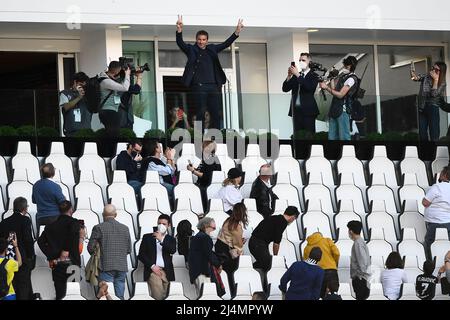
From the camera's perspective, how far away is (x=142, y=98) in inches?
1040

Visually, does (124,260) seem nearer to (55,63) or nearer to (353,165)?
(353,165)

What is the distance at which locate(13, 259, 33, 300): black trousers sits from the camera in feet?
71.6

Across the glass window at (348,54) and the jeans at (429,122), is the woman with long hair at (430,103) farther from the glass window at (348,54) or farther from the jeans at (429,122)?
the glass window at (348,54)

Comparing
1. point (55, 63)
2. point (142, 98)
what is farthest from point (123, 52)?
point (142, 98)

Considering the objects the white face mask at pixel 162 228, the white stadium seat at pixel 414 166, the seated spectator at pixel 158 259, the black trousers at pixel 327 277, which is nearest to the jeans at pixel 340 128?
the white stadium seat at pixel 414 166

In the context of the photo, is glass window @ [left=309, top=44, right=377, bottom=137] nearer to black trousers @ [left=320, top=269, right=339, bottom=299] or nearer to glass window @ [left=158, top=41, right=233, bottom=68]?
glass window @ [left=158, top=41, right=233, bottom=68]

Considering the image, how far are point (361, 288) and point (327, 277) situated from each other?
0.71m

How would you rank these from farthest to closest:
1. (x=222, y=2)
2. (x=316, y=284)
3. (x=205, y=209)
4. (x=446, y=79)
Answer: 1. (x=446, y=79)
2. (x=222, y=2)
3. (x=205, y=209)
4. (x=316, y=284)

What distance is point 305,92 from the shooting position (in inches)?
1072

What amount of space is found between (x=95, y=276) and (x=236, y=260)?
204cm

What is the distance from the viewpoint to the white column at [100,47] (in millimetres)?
30156

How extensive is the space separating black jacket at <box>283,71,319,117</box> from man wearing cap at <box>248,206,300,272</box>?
3.68 meters

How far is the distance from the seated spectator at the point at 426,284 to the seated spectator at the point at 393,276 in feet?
0.80

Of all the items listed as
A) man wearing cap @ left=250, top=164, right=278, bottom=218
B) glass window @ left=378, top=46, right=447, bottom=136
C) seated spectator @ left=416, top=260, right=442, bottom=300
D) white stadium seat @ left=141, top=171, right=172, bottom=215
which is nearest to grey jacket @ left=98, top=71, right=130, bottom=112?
white stadium seat @ left=141, top=171, right=172, bottom=215
